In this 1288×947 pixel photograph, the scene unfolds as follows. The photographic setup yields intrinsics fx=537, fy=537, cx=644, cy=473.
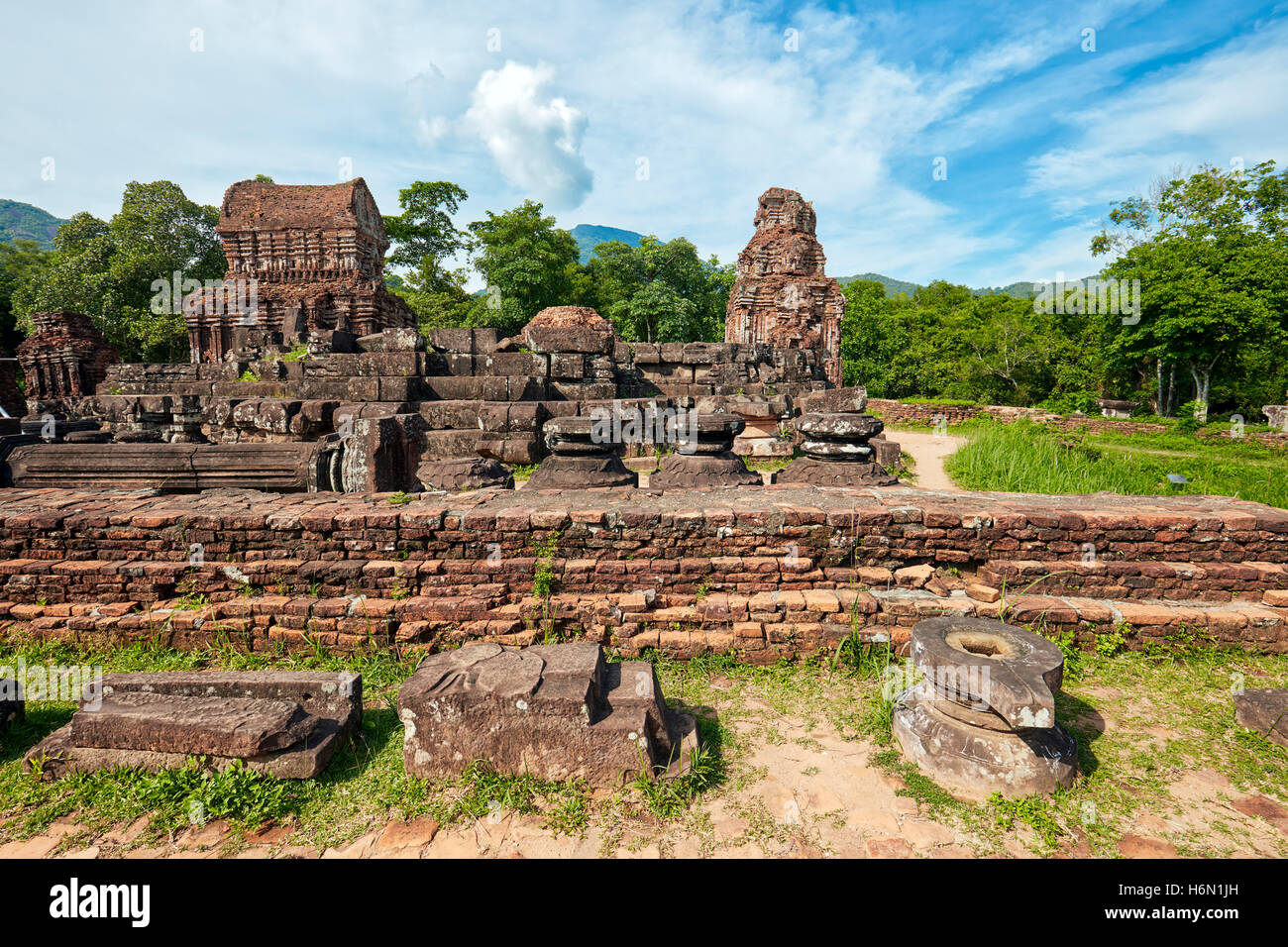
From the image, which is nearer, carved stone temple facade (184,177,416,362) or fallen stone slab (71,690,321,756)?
fallen stone slab (71,690,321,756)

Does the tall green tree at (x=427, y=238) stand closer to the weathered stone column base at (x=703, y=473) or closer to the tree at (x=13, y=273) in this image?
the tree at (x=13, y=273)

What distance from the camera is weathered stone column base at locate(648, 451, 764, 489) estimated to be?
5724 mm

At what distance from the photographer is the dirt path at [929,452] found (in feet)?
32.1

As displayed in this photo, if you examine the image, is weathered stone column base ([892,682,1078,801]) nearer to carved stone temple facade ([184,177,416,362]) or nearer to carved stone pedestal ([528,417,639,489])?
carved stone pedestal ([528,417,639,489])

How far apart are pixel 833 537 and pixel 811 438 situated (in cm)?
263

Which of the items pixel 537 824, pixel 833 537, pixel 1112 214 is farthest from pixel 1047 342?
pixel 537 824

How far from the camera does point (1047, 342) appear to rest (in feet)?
81.8

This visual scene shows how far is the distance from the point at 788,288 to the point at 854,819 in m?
20.5

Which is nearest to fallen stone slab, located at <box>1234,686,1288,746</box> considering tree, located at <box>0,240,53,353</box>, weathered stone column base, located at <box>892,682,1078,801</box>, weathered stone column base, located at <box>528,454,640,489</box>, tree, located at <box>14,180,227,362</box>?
weathered stone column base, located at <box>892,682,1078,801</box>

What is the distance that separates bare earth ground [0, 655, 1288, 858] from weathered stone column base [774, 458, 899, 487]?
3.09m

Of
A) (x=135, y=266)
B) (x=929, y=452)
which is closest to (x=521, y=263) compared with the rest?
(x=135, y=266)

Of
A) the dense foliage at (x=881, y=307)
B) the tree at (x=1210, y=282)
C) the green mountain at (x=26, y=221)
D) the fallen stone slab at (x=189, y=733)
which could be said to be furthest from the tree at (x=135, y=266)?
the green mountain at (x=26, y=221)

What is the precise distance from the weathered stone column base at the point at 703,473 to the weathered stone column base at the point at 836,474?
445 mm
